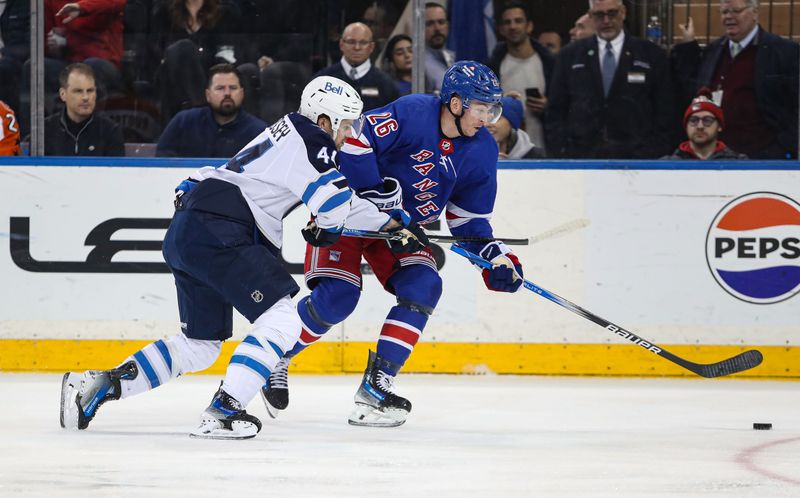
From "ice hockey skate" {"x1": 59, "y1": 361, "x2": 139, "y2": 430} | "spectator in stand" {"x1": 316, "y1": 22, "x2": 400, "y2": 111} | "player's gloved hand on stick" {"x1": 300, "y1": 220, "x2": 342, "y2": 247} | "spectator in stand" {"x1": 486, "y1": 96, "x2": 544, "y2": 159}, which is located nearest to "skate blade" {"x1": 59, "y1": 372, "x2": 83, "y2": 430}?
"ice hockey skate" {"x1": 59, "y1": 361, "x2": 139, "y2": 430}

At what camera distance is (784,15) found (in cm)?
600

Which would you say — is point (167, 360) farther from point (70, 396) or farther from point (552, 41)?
point (552, 41)

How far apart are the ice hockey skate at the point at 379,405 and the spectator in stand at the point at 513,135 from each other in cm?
181

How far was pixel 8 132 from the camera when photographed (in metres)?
6.11

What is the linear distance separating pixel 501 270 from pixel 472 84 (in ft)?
2.24

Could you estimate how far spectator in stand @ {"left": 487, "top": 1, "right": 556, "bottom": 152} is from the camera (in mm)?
6043

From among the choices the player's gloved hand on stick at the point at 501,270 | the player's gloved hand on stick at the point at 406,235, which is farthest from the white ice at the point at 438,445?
the player's gloved hand on stick at the point at 406,235

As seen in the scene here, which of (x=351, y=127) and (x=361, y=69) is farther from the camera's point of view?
(x=361, y=69)

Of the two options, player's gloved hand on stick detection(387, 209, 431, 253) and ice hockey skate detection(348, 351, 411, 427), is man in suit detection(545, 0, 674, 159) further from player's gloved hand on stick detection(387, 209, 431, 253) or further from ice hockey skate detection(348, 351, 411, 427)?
ice hockey skate detection(348, 351, 411, 427)

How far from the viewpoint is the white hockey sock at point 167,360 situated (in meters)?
4.23

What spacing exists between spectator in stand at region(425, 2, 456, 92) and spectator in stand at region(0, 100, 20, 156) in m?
1.94

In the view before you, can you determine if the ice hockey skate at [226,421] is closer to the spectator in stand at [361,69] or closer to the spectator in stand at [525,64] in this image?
the spectator in stand at [361,69]

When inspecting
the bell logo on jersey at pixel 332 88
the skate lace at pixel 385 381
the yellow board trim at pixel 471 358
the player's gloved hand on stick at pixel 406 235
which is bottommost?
the yellow board trim at pixel 471 358

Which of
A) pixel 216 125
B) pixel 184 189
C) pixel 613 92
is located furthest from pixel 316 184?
pixel 613 92
